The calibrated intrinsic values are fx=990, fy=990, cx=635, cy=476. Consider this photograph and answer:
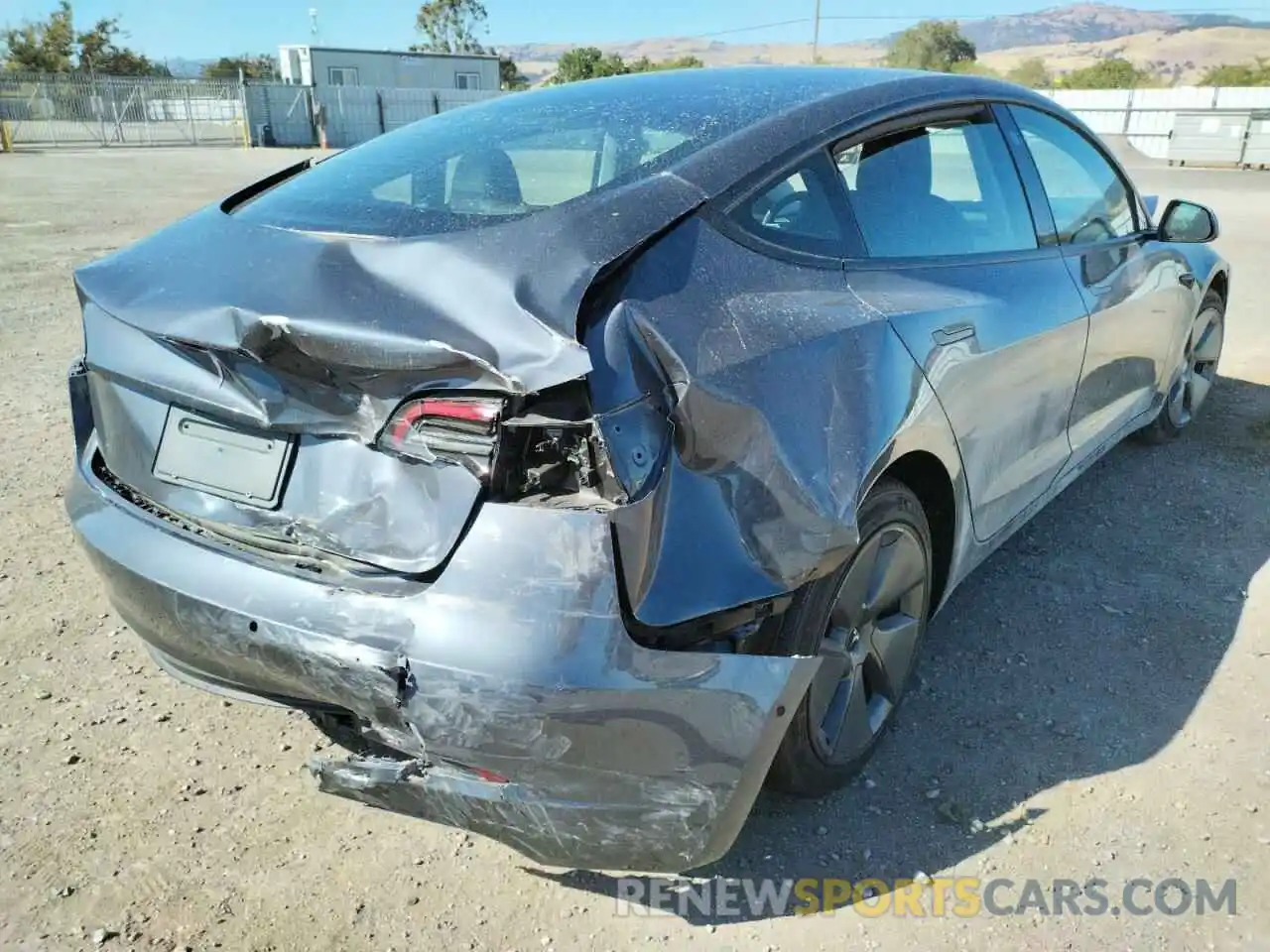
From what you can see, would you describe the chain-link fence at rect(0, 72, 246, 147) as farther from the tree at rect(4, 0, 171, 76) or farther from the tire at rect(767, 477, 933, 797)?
the tire at rect(767, 477, 933, 797)

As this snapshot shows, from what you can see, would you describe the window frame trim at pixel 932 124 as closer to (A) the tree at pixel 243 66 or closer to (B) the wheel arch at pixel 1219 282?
(B) the wheel arch at pixel 1219 282

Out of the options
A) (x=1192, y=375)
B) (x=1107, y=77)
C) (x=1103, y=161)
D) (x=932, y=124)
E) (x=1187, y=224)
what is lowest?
(x=1192, y=375)

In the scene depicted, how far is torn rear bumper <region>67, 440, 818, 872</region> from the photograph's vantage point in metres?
1.75

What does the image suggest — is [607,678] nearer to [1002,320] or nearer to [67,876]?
[67,876]

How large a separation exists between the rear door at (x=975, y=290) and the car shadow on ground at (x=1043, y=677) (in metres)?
0.47

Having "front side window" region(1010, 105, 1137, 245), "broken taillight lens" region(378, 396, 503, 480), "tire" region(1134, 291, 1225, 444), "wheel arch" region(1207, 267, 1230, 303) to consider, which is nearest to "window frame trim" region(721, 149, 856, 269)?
"broken taillight lens" region(378, 396, 503, 480)

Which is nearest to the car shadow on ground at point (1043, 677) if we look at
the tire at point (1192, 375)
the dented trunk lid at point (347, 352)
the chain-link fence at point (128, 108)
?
the tire at point (1192, 375)

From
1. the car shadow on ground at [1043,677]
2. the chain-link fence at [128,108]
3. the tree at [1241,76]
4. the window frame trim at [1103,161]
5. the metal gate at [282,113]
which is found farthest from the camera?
the tree at [1241,76]

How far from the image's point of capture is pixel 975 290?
2734 millimetres

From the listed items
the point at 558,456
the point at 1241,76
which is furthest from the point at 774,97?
the point at 1241,76

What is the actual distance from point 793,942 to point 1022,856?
64 cm

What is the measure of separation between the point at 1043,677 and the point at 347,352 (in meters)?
2.39

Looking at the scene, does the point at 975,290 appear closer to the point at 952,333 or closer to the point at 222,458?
the point at 952,333

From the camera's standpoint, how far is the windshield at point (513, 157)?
2.23 metres
